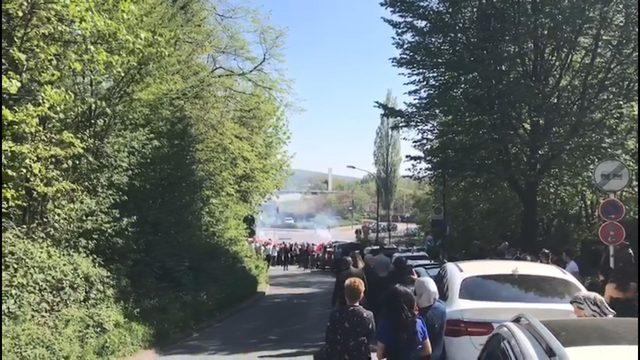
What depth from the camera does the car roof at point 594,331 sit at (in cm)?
331

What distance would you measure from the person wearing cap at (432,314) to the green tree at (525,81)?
14.8 metres

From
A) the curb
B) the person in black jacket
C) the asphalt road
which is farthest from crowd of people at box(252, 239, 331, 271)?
the person in black jacket

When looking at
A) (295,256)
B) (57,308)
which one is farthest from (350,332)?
(295,256)

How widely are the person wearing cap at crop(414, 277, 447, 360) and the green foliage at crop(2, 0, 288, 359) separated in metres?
4.87

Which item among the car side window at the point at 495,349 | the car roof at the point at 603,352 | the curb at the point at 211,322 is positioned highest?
the car roof at the point at 603,352

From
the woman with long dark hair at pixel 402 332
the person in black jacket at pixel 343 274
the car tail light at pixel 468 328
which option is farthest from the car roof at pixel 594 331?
the person in black jacket at pixel 343 274

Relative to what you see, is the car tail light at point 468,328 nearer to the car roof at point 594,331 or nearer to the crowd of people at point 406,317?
the crowd of people at point 406,317

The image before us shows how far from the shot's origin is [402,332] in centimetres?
621

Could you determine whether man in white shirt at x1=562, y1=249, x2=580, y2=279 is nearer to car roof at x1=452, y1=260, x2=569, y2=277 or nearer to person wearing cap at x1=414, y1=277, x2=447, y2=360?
car roof at x1=452, y1=260, x2=569, y2=277

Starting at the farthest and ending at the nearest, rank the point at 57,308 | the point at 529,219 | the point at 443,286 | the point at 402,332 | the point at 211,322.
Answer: the point at 529,219
the point at 211,322
the point at 57,308
the point at 443,286
the point at 402,332

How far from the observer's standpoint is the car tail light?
23.8ft

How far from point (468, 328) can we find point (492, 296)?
746 mm

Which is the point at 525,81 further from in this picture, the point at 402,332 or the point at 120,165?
the point at 402,332

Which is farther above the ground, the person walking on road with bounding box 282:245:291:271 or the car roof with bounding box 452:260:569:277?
the car roof with bounding box 452:260:569:277
